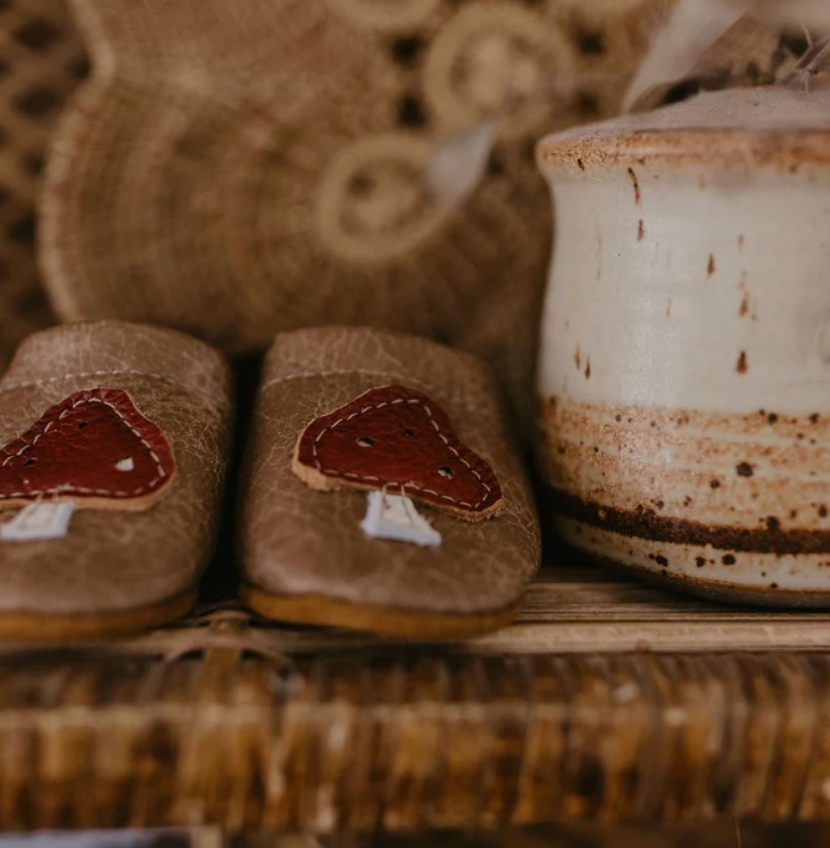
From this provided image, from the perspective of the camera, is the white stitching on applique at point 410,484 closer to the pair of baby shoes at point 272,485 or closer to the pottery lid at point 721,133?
the pair of baby shoes at point 272,485

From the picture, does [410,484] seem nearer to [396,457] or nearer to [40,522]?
[396,457]

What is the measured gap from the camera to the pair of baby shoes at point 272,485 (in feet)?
1.23

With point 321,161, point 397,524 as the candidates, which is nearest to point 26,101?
point 321,161

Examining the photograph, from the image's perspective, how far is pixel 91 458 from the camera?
16.6 inches

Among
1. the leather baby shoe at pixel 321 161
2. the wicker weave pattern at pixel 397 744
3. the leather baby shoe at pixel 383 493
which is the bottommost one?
the wicker weave pattern at pixel 397 744

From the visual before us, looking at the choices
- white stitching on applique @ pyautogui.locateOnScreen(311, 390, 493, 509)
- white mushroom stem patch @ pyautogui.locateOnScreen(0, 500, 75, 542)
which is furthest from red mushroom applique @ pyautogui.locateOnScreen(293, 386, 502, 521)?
white mushroom stem patch @ pyautogui.locateOnScreen(0, 500, 75, 542)

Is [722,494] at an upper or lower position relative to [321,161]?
lower

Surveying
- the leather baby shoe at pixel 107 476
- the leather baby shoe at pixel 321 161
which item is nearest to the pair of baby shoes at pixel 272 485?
the leather baby shoe at pixel 107 476

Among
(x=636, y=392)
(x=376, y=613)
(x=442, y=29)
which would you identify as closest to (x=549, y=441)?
(x=636, y=392)

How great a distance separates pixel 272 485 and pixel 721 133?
268 millimetres

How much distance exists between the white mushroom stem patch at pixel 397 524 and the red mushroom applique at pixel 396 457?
1 cm

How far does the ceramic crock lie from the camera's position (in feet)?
1.35

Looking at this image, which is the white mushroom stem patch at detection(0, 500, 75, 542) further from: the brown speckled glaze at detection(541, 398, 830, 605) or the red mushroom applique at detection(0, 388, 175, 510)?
the brown speckled glaze at detection(541, 398, 830, 605)

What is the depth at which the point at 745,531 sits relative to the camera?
0.44 m
